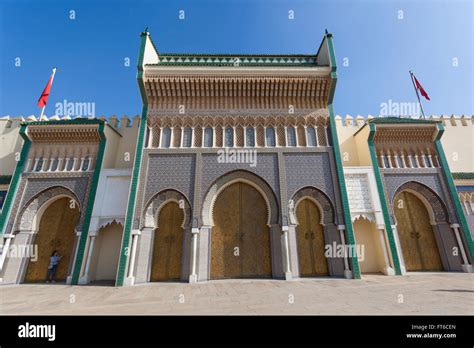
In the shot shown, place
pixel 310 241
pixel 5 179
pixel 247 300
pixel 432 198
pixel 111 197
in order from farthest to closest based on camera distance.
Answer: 1. pixel 5 179
2. pixel 432 198
3. pixel 111 197
4. pixel 310 241
5. pixel 247 300

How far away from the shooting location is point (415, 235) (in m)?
9.65

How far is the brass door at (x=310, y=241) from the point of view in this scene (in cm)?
836

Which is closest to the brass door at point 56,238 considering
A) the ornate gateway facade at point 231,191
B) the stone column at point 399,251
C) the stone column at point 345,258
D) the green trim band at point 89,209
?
the ornate gateway facade at point 231,191

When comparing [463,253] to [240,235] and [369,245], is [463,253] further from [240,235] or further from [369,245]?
[240,235]

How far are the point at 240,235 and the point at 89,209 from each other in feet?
20.4

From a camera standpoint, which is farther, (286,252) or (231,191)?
(231,191)

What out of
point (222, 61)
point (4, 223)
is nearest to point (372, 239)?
point (222, 61)

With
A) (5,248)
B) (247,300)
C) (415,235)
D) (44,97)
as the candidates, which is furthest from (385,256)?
(44,97)

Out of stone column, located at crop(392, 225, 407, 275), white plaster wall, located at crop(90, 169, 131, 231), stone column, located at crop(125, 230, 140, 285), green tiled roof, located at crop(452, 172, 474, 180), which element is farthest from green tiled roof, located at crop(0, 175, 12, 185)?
green tiled roof, located at crop(452, 172, 474, 180)

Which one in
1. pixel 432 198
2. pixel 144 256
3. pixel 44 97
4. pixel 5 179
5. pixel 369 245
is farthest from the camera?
pixel 44 97

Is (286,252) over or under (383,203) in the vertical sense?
under

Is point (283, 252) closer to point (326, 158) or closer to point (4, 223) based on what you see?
Answer: point (326, 158)
